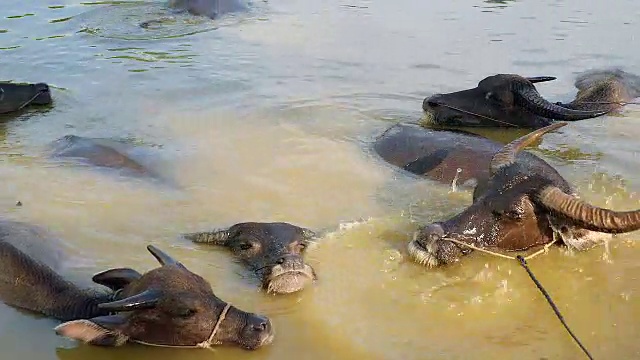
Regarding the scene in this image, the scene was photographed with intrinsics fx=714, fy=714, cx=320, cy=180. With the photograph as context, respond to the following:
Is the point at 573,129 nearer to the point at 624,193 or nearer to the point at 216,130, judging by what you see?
the point at 624,193

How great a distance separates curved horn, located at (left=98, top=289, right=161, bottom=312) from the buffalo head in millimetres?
4400

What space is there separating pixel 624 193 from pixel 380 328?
8.42 feet

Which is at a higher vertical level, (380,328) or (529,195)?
(529,195)

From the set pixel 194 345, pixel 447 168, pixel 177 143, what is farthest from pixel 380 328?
pixel 177 143

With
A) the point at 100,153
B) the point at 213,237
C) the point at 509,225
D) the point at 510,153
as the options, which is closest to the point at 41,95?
the point at 100,153

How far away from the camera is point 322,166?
607 centimetres

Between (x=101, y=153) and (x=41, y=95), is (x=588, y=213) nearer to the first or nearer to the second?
(x=101, y=153)

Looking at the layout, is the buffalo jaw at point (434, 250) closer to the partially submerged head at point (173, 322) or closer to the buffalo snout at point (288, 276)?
the buffalo snout at point (288, 276)

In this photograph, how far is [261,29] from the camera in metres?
11.9

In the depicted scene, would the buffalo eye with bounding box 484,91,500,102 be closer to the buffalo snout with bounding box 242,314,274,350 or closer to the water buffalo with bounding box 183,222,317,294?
the water buffalo with bounding box 183,222,317,294

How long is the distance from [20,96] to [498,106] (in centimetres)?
497

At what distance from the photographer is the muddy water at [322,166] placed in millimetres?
3641

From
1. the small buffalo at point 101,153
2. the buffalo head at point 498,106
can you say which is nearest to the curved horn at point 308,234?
the small buffalo at point 101,153

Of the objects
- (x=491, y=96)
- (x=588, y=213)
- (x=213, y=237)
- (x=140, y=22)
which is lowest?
(x=140, y=22)
